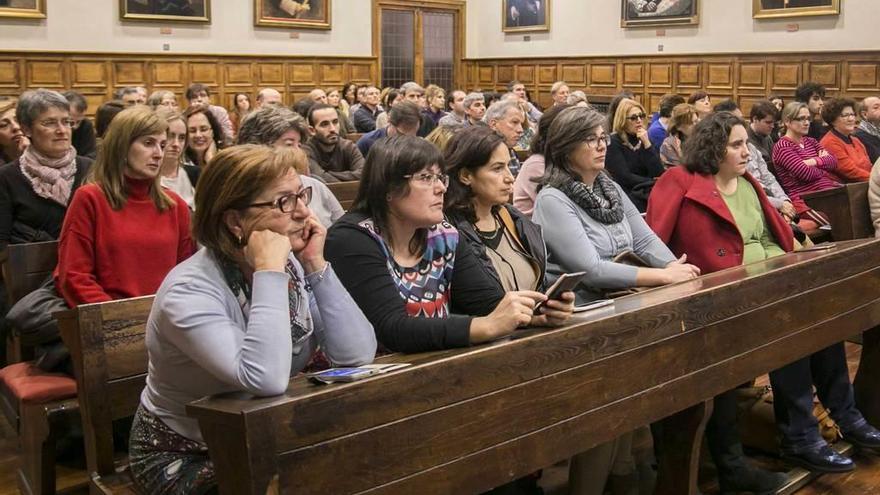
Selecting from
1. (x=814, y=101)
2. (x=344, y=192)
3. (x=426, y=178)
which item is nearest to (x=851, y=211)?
(x=344, y=192)

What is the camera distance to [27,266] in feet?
12.8

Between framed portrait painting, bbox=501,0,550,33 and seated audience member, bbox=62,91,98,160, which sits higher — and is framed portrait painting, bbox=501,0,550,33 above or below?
above

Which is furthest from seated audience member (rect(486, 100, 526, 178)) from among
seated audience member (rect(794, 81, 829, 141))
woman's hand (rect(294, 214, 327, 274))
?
seated audience member (rect(794, 81, 829, 141))

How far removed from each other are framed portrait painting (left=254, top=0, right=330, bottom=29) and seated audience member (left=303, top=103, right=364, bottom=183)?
9577mm

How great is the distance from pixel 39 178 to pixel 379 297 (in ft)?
8.20

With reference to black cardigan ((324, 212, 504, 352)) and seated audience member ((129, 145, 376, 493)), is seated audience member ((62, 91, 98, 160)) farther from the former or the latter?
seated audience member ((129, 145, 376, 493))

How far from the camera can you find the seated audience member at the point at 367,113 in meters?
13.5

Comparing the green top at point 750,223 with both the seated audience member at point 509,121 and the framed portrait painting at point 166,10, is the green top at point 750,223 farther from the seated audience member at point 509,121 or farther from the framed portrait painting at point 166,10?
the framed portrait painting at point 166,10

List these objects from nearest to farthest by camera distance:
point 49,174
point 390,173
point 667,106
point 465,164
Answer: point 390,173, point 465,164, point 49,174, point 667,106

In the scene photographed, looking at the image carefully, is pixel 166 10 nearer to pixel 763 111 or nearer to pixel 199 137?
pixel 763 111

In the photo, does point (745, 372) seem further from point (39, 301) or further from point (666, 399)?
point (39, 301)

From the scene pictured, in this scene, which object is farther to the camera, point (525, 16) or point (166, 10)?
point (525, 16)

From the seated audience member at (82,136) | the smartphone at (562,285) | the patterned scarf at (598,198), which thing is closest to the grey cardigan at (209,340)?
the smartphone at (562,285)

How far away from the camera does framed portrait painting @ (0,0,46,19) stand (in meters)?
13.5
